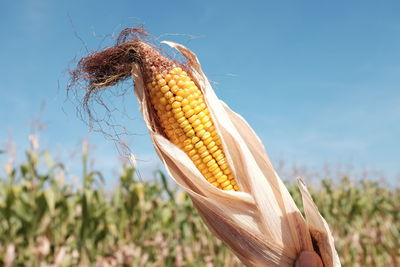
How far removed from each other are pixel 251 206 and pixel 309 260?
326mm

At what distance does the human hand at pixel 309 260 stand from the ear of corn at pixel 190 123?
441 mm

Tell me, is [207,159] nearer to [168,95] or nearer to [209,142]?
[209,142]

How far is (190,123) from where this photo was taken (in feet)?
6.63

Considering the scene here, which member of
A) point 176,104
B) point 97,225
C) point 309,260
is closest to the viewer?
point 309,260

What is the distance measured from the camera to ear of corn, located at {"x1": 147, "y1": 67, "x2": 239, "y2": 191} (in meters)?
2.01

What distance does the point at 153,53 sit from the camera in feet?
6.86

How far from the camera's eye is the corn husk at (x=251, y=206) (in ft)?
6.19

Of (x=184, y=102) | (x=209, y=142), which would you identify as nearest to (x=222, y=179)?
(x=209, y=142)

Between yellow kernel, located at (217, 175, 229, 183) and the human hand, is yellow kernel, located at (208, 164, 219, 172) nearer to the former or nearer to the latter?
yellow kernel, located at (217, 175, 229, 183)

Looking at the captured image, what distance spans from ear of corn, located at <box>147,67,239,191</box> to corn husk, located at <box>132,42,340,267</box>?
54 mm

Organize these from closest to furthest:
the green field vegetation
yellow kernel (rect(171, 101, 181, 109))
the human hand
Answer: the human hand → yellow kernel (rect(171, 101, 181, 109)) → the green field vegetation

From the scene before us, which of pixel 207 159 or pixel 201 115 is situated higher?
pixel 201 115

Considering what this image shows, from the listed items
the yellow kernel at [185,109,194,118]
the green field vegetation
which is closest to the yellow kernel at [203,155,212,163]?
the yellow kernel at [185,109,194,118]

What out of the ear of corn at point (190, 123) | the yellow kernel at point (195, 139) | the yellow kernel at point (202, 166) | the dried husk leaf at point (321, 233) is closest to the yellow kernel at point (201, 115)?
the ear of corn at point (190, 123)
